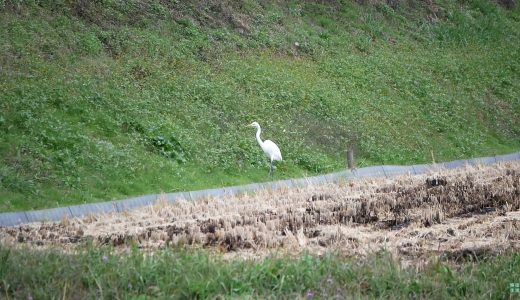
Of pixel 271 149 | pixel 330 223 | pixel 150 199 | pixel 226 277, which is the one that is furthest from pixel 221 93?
pixel 226 277

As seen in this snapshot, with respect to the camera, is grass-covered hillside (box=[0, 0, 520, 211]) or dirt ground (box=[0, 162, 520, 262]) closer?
dirt ground (box=[0, 162, 520, 262])

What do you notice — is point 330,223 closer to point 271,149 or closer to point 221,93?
point 271,149

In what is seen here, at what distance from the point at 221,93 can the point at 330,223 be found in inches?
514

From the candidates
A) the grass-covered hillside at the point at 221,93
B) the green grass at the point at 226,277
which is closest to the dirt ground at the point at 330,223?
the green grass at the point at 226,277

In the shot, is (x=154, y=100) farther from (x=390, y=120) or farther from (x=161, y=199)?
(x=390, y=120)

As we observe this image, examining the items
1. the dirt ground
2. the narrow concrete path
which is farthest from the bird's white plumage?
the dirt ground

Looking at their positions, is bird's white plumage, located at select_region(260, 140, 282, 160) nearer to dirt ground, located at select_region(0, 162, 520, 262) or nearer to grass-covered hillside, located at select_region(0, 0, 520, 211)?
grass-covered hillside, located at select_region(0, 0, 520, 211)

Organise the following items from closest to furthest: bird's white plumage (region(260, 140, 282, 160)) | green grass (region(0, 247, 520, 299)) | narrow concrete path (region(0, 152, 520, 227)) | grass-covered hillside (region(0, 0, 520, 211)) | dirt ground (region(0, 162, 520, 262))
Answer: green grass (region(0, 247, 520, 299))
dirt ground (region(0, 162, 520, 262))
narrow concrete path (region(0, 152, 520, 227))
grass-covered hillside (region(0, 0, 520, 211))
bird's white plumage (region(260, 140, 282, 160))

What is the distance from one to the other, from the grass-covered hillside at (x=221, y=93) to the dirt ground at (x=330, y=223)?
12.4ft

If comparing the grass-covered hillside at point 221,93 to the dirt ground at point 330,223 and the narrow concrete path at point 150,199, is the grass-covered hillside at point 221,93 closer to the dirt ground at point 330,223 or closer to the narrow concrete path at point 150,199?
the narrow concrete path at point 150,199

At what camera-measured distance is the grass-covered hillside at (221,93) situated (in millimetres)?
18344

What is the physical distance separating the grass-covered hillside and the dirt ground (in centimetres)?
377

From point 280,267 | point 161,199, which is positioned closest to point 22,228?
point 161,199

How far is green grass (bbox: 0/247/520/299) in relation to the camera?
7.62m
